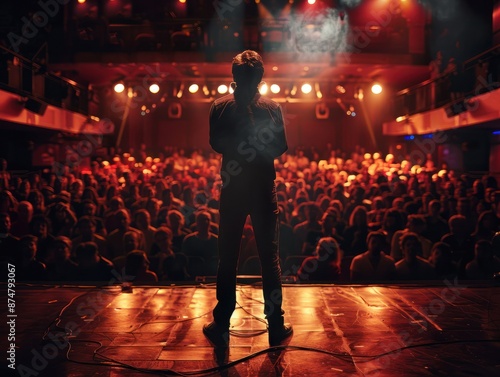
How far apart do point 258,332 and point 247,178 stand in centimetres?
101

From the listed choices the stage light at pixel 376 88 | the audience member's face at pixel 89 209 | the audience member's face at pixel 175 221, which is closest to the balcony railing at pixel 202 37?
the stage light at pixel 376 88

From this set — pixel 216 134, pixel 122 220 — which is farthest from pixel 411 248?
pixel 122 220

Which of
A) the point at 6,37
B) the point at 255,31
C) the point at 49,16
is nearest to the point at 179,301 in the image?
the point at 6,37

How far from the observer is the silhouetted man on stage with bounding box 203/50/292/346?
11.6 ft

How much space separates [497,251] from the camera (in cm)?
373

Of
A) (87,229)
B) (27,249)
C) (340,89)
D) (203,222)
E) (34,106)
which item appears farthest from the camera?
(340,89)

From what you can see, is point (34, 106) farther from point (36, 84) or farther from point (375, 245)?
point (375, 245)

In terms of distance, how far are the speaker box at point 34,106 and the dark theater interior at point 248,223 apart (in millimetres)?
48

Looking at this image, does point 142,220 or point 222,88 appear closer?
point 142,220

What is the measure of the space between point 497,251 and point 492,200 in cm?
574

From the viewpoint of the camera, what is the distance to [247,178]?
3.56m

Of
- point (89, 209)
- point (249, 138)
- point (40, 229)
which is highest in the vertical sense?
point (249, 138)

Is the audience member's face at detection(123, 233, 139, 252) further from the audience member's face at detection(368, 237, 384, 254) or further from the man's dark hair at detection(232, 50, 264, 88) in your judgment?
the man's dark hair at detection(232, 50, 264, 88)

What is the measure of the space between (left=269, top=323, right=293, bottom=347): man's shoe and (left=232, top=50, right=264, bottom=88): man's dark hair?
5.08 feet
